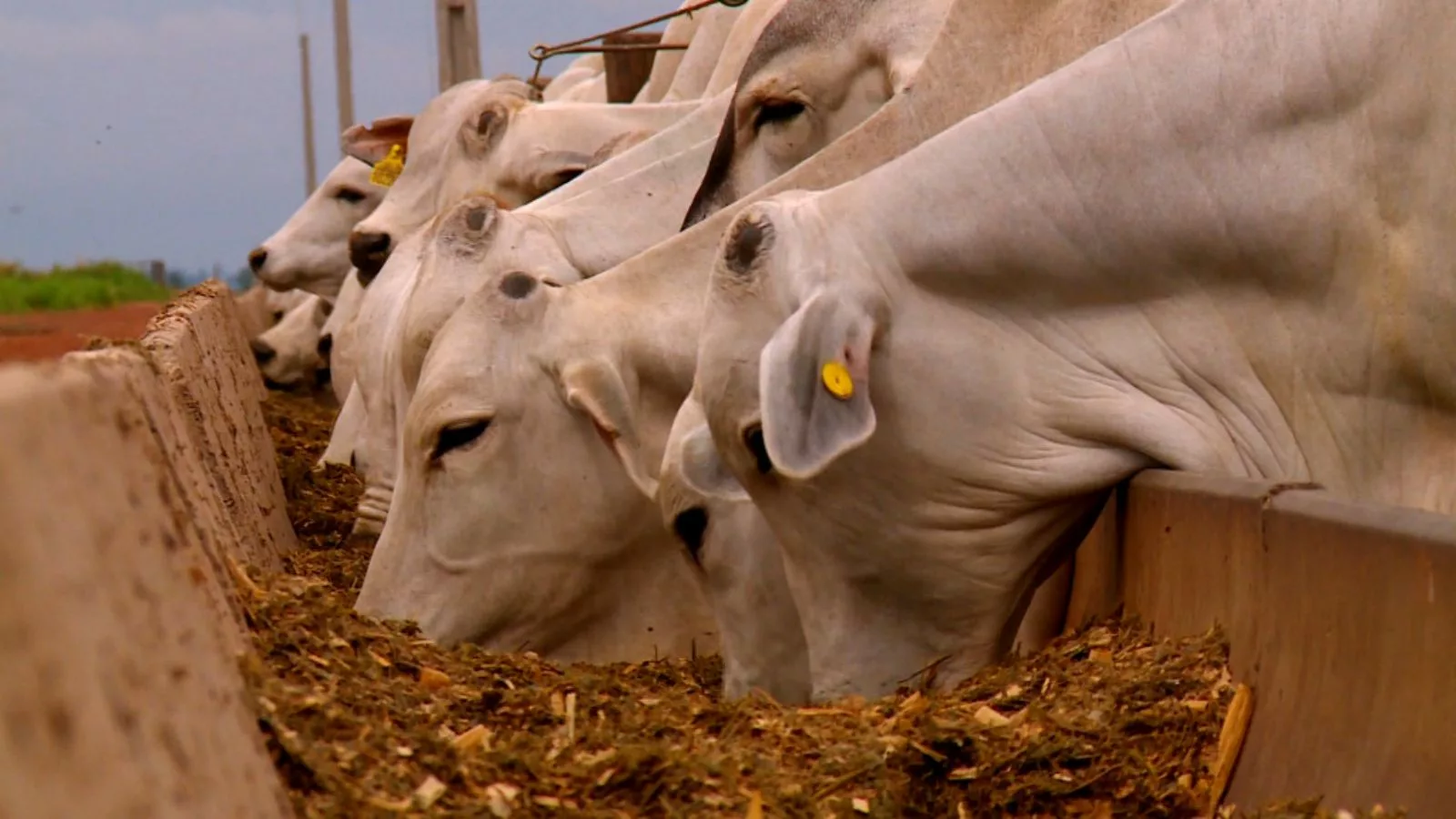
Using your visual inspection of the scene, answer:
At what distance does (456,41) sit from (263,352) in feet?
7.48

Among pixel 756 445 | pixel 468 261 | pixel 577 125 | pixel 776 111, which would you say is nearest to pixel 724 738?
pixel 756 445

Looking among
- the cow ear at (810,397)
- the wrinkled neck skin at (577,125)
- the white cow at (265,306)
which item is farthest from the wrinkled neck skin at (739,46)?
the white cow at (265,306)

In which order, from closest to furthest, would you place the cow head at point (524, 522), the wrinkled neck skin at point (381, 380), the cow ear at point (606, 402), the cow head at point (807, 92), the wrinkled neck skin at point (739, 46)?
the cow ear at point (606, 402)
the cow head at point (524, 522)
the cow head at point (807, 92)
the wrinkled neck skin at point (381, 380)
the wrinkled neck skin at point (739, 46)

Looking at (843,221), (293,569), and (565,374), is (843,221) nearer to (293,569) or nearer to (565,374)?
(565,374)

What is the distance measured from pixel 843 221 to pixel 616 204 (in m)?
2.17

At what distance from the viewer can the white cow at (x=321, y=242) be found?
1095 centimetres

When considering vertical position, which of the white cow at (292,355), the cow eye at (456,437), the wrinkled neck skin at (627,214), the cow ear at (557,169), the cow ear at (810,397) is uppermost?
the cow ear at (557,169)

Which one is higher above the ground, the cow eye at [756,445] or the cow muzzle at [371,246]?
the cow muzzle at [371,246]

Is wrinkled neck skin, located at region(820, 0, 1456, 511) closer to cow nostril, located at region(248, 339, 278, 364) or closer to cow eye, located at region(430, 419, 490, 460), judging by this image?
cow eye, located at region(430, 419, 490, 460)

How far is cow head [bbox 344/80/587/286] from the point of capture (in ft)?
23.7

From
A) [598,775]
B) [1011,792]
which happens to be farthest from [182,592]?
[1011,792]

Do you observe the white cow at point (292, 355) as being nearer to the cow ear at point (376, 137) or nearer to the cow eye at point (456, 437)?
the cow ear at point (376, 137)

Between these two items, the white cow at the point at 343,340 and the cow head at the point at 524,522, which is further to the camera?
the white cow at the point at 343,340

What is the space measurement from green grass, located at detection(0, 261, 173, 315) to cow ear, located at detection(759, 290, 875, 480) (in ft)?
3.04
